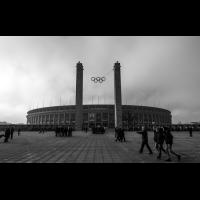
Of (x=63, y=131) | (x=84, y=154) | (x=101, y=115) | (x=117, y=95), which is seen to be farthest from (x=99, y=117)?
(x=84, y=154)

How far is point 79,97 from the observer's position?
226 feet

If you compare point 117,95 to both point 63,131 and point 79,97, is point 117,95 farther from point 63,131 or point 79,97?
point 63,131

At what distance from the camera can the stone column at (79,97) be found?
6524 centimetres

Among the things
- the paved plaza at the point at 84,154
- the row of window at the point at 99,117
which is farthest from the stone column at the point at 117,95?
the paved plaza at the point at 84,154

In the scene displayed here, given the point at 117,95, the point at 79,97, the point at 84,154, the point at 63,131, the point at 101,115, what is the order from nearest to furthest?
1. the point at 84,154
2. the point at 63,131
3. the point at 79,97
4. the point at 117,95
5. the point at 101,115

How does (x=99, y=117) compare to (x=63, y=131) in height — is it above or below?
above

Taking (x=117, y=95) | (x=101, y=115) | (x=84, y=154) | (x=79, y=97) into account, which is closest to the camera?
(x=84, y=154)

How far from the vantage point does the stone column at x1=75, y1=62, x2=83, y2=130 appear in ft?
214

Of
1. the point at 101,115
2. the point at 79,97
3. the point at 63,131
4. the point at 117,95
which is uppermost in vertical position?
the point at 117,95
